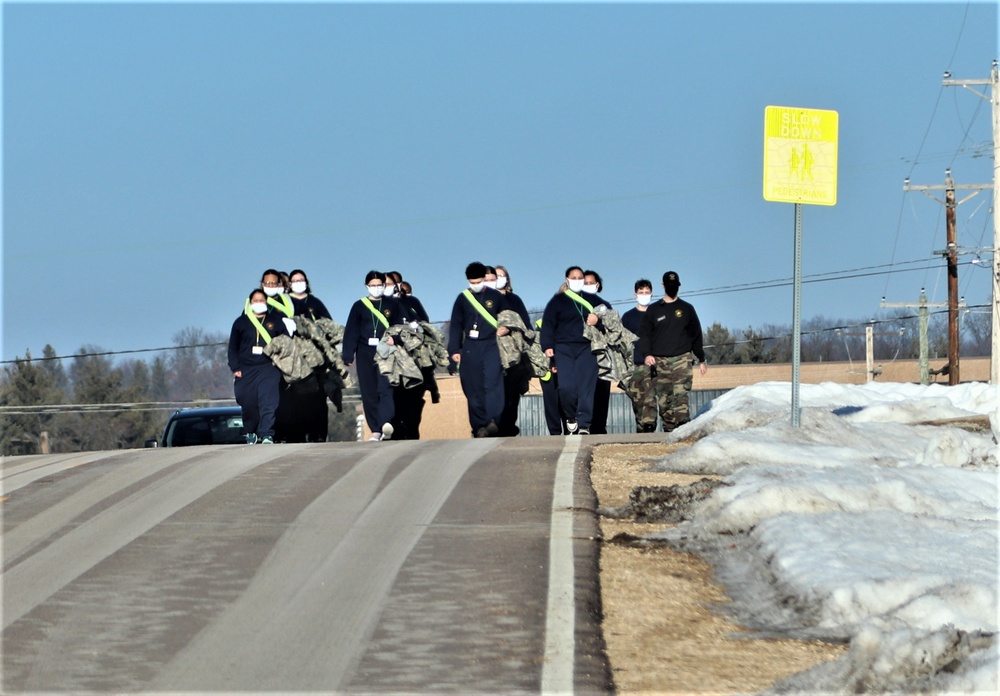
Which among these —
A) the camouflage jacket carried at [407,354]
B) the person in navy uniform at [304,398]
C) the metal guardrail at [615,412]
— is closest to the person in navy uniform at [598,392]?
the camouflage jacket carried at [407,354]

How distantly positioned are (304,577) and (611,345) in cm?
954

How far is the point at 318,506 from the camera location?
10367mm

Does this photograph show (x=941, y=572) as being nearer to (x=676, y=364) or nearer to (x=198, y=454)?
(x=198, y=454)

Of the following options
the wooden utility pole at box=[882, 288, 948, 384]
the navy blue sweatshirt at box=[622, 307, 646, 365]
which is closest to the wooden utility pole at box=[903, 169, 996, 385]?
the wooden utility pole at box=[882, 288, 948, 384]

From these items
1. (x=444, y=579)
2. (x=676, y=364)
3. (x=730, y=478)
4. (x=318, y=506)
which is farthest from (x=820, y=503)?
(x=676, y=364)

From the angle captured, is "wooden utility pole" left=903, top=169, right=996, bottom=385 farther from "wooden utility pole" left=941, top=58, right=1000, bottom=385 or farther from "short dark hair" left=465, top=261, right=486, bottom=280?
"short dark hair" left=465, top=261, right=486, bottom=280

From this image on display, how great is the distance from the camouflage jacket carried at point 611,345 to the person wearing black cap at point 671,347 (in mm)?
487

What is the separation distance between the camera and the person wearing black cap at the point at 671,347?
1672 cm

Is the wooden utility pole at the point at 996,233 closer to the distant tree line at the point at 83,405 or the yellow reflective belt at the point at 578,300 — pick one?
Answer: the yellow reflective belt at the point at 578,300

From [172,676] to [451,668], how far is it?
125 cm

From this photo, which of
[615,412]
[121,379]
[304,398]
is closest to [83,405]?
[121,379]

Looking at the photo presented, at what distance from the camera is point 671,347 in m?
16.7

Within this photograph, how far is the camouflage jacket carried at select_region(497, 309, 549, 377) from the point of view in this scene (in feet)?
57.7

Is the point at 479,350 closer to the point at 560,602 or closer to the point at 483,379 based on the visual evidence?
the point at 483,379
